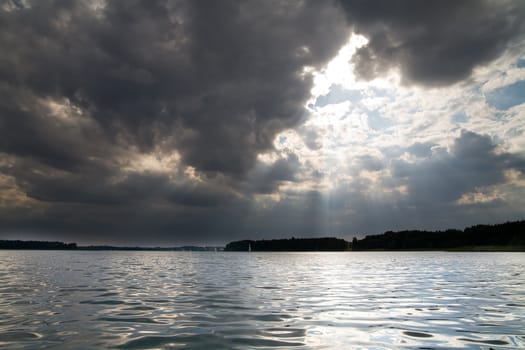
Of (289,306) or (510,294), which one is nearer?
(289,306)

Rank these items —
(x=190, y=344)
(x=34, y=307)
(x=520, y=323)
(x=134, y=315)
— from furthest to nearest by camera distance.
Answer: (x=34, y=307) → (x=134, y=315) → (x=520, y=323) → (x=190, y=344)

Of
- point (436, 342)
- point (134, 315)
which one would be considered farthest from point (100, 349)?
point (436, 342)

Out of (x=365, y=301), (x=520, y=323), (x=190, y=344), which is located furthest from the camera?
(x=365, y=301)

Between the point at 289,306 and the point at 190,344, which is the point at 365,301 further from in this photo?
the point at 190,344

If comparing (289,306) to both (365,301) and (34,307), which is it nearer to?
(365,301)

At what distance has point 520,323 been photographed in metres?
15.1

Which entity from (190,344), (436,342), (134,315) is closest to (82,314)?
(134,315)

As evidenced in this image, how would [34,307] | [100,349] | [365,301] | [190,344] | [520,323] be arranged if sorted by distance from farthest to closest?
[365,301] → [34,307] → [520,323] → [190,344] → [100,349]

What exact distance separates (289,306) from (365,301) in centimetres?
508

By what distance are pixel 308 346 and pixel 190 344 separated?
374 centimetres

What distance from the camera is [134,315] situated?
16.9 meters

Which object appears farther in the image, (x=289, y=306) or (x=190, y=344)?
(x=289, y=306)

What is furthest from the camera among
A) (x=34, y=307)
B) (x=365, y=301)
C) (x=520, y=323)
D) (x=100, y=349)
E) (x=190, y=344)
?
(x=365, y=301)

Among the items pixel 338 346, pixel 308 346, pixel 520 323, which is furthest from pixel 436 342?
pixel 520 323
